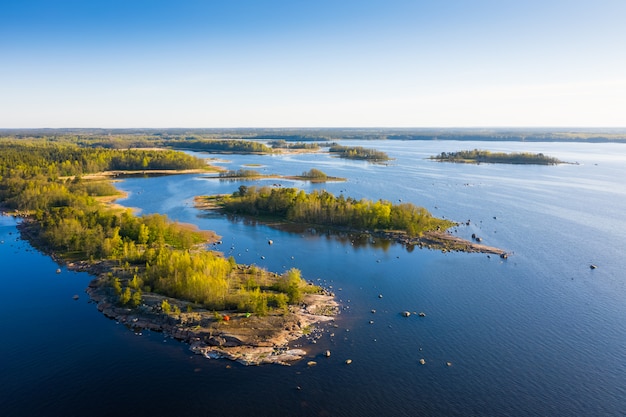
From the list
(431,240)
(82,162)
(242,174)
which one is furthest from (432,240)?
(82,162)

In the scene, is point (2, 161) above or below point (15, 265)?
above

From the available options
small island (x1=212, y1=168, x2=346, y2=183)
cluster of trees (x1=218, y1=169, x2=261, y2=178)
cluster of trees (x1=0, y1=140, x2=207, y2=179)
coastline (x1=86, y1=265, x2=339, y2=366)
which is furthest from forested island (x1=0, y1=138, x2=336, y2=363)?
cluster of trees (x1=218, y1=169, x2=261, y2=178)

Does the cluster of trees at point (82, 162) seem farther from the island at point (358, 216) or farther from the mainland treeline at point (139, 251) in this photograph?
the island at point (358, 216)

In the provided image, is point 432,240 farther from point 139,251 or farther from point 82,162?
point 82,162

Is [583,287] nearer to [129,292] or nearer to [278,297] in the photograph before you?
[278,297]

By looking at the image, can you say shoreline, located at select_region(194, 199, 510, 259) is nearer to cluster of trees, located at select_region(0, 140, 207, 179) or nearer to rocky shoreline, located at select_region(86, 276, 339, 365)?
rocky shoreline, located at select_region(86, 276, 339, 365)

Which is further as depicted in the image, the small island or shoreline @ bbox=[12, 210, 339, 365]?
the small island

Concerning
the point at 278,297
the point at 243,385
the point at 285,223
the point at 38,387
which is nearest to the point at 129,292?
the point at 38,387

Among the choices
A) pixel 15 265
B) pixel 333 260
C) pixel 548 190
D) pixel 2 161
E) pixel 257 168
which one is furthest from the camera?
pixel 257 168
